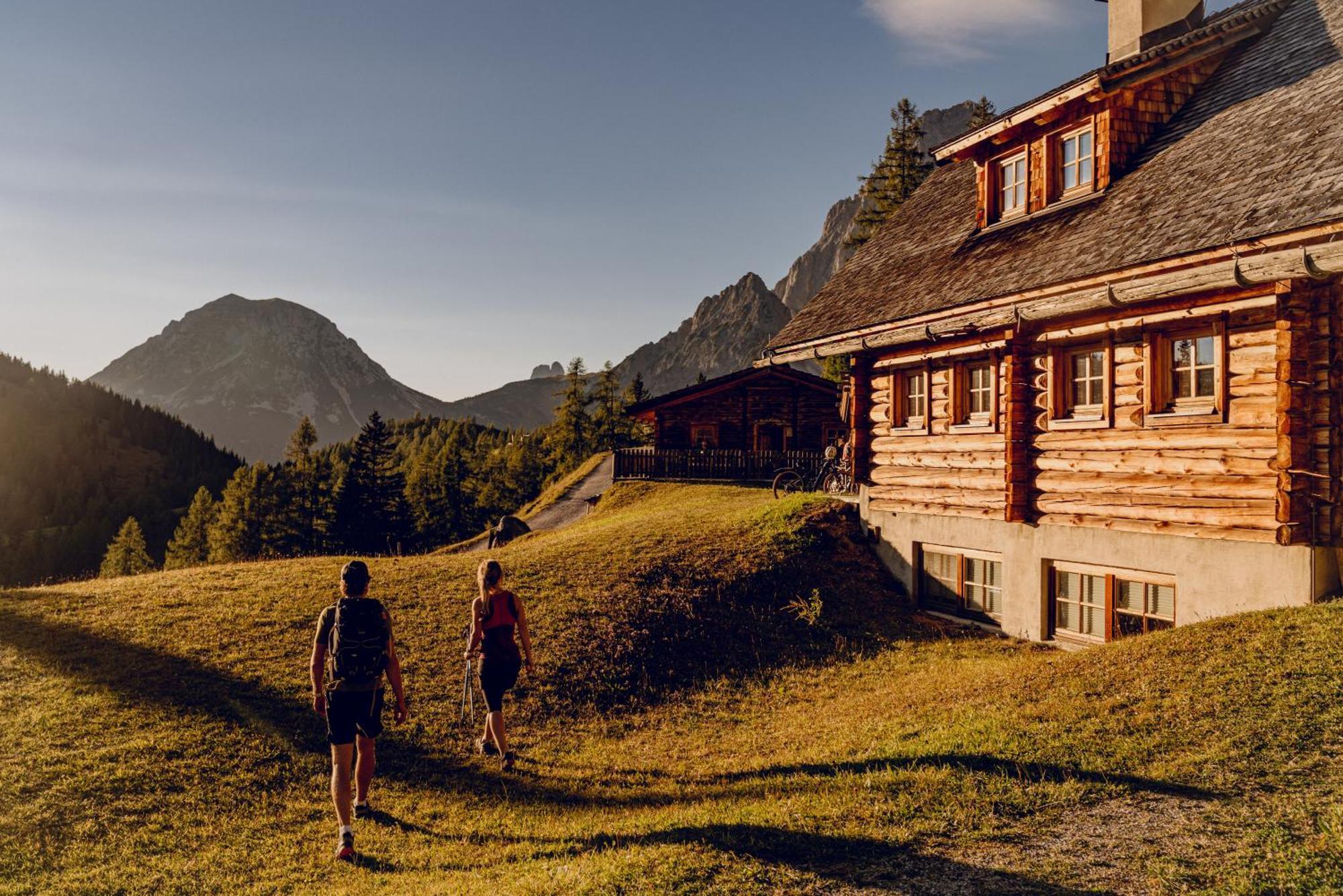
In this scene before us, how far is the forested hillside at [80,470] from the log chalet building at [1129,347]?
4888 inches

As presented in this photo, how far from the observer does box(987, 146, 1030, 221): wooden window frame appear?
15.1m

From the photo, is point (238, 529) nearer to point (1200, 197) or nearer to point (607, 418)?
point (607, 418)

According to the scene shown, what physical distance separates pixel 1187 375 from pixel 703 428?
2650 cm

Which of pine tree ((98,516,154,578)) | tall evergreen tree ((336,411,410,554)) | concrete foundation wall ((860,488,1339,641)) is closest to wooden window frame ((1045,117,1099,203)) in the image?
concrete foundation wall ((860,488,1339,641))

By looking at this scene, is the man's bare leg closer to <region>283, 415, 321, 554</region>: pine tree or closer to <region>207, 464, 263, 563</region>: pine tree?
<region>283, 415, 321, 554</region>: pine tree

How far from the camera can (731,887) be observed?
5352mm

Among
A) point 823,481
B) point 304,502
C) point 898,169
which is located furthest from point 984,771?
point 304,502

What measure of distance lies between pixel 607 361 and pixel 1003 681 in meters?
73.5

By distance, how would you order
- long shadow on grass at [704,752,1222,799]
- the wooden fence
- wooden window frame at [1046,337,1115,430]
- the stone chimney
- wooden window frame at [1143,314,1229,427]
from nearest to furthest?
1. long shadow on grass at [704,752,1222,799]
2. wooden window frame at [1143,314,1229,427]
3. wooden window frame at [1046,337,1115,430]
4. the stone chimney
5. the wooden fence

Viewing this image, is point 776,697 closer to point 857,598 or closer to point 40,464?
point 857,598

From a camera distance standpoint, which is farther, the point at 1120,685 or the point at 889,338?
the point at 889,338

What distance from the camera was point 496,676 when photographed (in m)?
8.66

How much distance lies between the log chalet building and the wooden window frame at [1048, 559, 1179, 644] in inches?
1.4

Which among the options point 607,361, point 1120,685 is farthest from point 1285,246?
point 607,361
